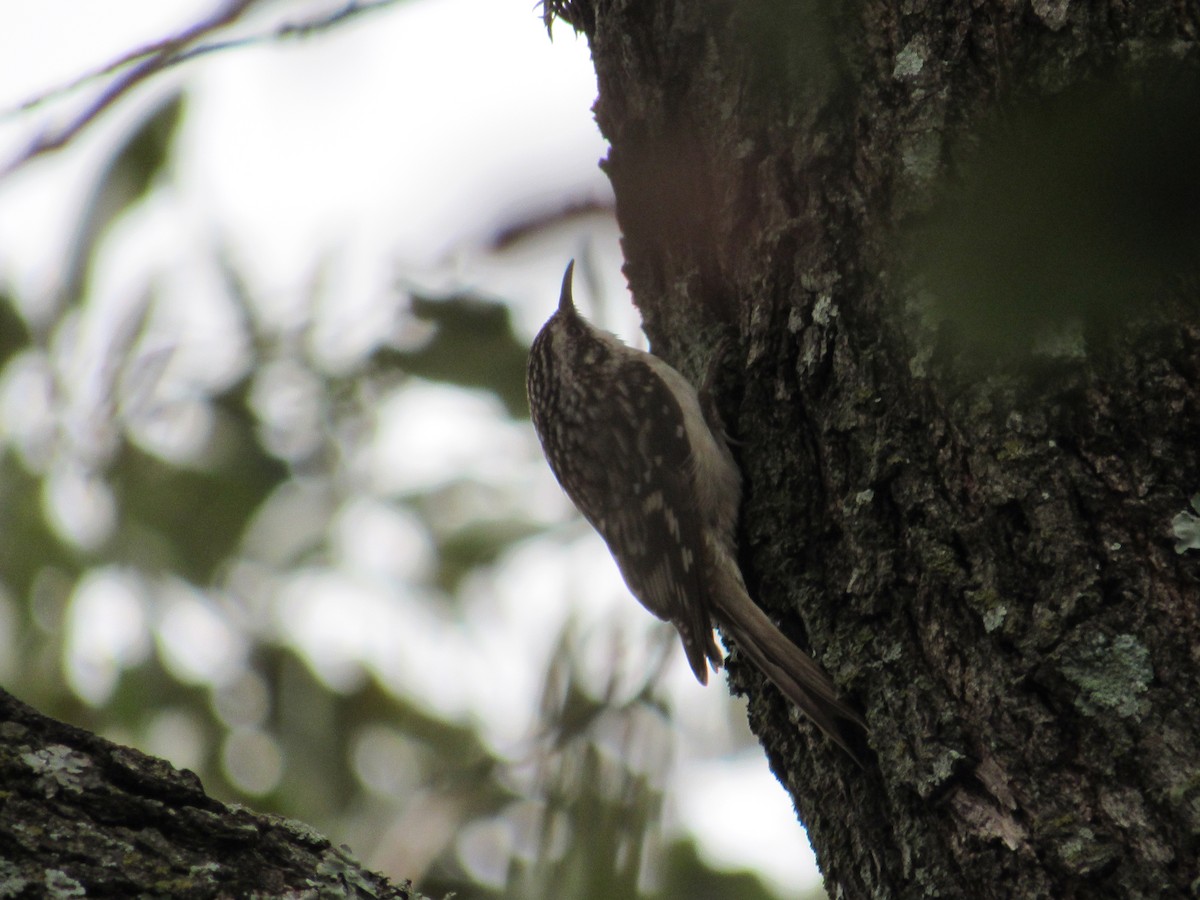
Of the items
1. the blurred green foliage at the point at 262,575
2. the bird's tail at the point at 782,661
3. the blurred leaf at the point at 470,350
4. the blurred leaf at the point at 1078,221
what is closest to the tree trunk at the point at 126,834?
the bird's tail at the point at 782,661

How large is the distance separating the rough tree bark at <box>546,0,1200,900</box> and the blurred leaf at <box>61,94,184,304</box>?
7.89 feet

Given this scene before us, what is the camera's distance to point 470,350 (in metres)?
3.96

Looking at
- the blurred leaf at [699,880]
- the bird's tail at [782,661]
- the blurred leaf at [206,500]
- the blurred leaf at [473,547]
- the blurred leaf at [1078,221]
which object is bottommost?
the blurred leaf at [1078,221]

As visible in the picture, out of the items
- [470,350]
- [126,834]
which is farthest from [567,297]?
[126,834]

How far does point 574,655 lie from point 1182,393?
2.26 meters

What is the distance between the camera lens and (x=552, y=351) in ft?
11.3

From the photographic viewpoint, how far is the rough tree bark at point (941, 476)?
1.45m

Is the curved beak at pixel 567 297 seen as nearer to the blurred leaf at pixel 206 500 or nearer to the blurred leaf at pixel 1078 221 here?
the blurred leaf at pixel 206 500

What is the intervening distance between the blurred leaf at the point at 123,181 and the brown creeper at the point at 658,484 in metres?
1.41

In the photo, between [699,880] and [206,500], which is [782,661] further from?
[206,500]

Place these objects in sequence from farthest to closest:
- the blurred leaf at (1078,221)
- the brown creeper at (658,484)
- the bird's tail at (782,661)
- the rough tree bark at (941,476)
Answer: the brown creeper at (658,484)
the bird's tail at (782,661)
the rough tree bark at (941,476)
the blurred leaf at (1078,221)

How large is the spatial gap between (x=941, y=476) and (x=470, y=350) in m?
2.47

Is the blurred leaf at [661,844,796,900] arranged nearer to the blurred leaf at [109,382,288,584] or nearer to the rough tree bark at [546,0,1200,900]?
the blurred leaf at [109,382,288,584]

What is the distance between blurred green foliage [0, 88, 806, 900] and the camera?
3779 millimetres
